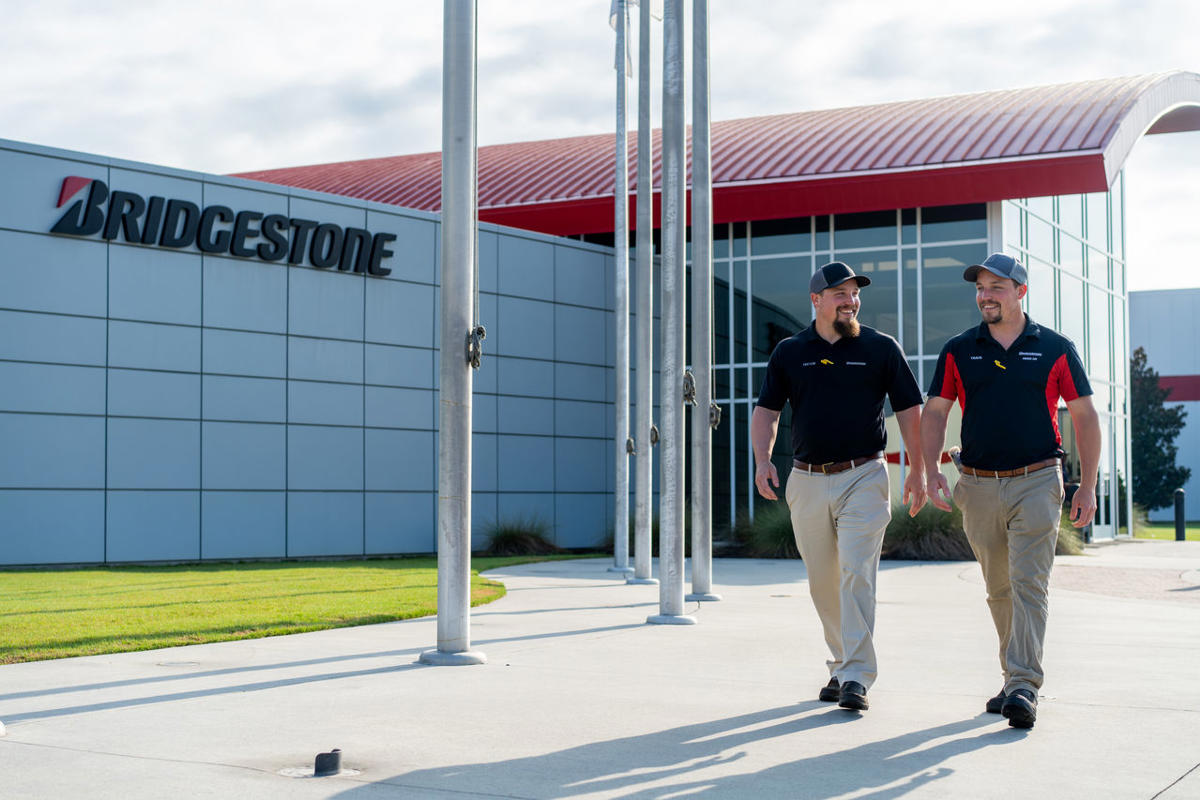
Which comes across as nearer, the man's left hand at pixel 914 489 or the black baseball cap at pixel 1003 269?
the black baseball cap at pixel 1003 269

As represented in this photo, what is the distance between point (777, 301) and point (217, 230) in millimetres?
10853

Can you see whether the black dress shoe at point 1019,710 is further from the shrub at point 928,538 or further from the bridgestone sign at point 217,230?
the bridgestone sign at point 217,230

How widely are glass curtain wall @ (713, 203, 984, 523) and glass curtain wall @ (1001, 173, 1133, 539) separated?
1.17 metres

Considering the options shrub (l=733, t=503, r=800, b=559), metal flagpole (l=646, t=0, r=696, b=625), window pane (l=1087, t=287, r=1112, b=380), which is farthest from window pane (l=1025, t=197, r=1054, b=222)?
metal flagpole (l=646, t=0, r=696, b=625)

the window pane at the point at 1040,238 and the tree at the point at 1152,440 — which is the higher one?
the window pane at the point at 1040,238

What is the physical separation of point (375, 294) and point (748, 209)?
7347 millimetres

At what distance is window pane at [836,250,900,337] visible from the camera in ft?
80.5

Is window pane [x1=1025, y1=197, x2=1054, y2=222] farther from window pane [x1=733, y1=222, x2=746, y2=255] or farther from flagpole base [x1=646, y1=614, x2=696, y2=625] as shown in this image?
flagpole base [x1=646, y1=614, x2=696, y2=625]

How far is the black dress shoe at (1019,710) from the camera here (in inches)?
229

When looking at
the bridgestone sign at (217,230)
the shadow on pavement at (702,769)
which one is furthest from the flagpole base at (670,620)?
the bridgestone sign at (217,230)

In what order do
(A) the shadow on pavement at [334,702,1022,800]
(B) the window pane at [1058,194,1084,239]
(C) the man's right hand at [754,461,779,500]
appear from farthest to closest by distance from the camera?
(B) the window pane at [1058,194,1084,239] < (C) the man's right hand at [754,461,779,500] < (A) the shadow on pavement at [334,702,1022,800]

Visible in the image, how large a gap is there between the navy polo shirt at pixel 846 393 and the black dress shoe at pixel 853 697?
112cm

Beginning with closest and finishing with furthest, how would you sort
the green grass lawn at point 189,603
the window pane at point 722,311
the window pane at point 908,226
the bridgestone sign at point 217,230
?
the green grass lawn at point 189,603, the bridgestone sign at point 217,230, the window pane at point 908,226, the window pane at point 722,311

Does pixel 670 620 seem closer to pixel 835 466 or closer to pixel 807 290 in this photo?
pixel 835 466
